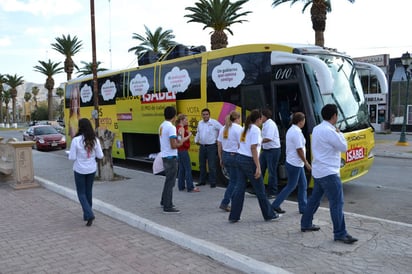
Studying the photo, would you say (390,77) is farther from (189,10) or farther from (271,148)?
(271,148)

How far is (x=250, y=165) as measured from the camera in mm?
5648

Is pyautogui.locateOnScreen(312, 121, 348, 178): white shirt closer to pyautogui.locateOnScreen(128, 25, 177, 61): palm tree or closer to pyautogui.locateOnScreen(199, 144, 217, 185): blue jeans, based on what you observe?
pyautogui.locateOnScreen(199, 144, 217, 185): blue jeans

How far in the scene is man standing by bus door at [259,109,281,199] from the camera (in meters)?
7.01

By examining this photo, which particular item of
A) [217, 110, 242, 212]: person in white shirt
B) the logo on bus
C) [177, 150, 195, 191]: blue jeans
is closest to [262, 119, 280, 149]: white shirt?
[217, 110, 242, 212]: person in white shirt

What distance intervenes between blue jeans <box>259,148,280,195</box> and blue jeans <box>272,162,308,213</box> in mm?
891

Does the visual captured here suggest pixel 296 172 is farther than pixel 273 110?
No

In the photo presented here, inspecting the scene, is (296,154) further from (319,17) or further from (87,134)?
(319,17)

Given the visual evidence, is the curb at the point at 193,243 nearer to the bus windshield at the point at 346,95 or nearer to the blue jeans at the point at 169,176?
the blue jeans at the point at 169,176

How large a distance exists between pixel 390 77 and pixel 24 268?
30.6m

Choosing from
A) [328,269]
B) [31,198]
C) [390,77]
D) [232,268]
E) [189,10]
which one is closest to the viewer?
[328,269]

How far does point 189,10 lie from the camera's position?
89.8ft

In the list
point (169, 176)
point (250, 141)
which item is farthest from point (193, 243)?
point (169, 176)

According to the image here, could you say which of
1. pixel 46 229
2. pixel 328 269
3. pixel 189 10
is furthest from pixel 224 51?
pixel 189 10

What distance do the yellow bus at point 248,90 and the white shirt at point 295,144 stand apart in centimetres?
106
